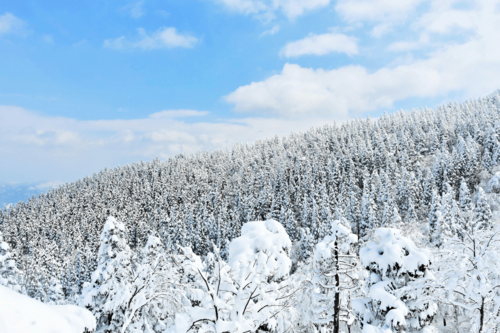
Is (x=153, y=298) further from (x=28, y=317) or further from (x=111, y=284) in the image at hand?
(x=28, y=317)

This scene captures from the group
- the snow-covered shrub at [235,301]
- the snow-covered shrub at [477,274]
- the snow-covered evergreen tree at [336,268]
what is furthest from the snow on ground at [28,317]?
the snow-covered shrub at [477,274]

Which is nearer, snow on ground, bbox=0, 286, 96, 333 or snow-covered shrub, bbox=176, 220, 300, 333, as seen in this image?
snow on ground, bbox=0, 286, 96, 333

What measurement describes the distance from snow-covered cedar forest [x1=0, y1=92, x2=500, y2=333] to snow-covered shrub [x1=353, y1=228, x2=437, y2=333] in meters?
0.05

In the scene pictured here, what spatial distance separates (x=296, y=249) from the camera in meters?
66.4

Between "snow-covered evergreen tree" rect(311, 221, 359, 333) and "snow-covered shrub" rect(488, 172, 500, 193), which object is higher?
"snow-covered evergreen tree" rect(311, 221, 359, 333)

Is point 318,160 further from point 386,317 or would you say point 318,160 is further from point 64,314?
point 64,314

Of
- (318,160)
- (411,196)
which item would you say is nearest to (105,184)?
(318,160)

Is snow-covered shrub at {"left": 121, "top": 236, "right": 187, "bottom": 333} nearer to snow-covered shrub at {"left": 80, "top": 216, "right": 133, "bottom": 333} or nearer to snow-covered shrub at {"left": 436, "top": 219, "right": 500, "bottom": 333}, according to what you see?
snow-covered shrub at {"left": 80, "top": 216, "right": 133, "bottom": 333}

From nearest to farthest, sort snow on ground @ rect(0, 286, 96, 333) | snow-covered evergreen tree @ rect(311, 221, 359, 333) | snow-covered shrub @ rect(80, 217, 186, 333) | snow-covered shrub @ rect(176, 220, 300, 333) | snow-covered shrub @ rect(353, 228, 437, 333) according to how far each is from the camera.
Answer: snow on ground @ rect(0, 286, 96, 333)
snow-covered shrub @ rect(176, 220, 300, 333)
snow-covered evergreen tree @ rect(311, 221, 359, 333)
snow-covered shrub @ rect(353, 228, 437, 333)
snow-covered shrub @ rect(80, 217, 186, 333)

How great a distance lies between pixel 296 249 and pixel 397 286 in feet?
186

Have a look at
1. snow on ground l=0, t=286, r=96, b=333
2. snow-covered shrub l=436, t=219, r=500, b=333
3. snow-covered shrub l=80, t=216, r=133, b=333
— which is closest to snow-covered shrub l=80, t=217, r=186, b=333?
snow-covered shrub l=80, t=216, r=133, b=333

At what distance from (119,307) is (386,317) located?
41.5 feet

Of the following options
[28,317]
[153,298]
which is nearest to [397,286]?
[153,298]

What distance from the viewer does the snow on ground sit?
267 centimetres
